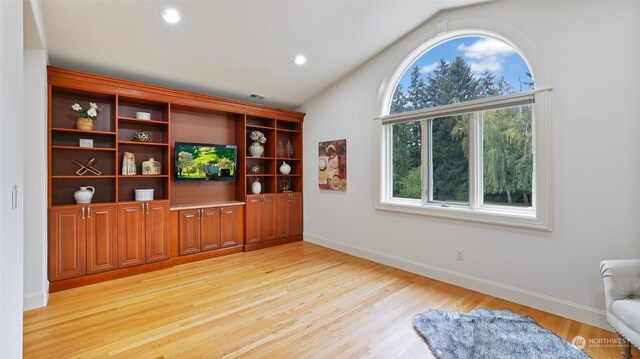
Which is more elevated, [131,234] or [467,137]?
[467,137]

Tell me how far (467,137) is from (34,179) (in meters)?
4.60

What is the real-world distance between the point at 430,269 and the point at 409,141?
1.71m

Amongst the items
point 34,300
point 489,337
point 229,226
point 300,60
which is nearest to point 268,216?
point 229,226

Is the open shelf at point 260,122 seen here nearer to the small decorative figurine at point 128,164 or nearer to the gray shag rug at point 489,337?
the small decorative figurine at point 128,164

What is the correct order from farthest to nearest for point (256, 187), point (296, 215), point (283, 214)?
point (296, 215)
point (283, 214)
point (256, 187)

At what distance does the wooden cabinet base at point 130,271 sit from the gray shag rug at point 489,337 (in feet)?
10.1

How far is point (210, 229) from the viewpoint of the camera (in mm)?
4402

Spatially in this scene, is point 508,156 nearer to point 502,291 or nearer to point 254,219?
point 502,291

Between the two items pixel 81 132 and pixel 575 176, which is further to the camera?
pixel 81 132

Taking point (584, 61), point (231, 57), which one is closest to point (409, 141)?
point (584, 61)

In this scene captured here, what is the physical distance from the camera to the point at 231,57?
3.75 meters

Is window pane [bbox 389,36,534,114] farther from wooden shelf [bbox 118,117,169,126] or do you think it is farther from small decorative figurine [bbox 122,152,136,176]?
small decorative figurine [bbox 122,152,136,176]

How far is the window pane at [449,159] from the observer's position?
347 centimetres

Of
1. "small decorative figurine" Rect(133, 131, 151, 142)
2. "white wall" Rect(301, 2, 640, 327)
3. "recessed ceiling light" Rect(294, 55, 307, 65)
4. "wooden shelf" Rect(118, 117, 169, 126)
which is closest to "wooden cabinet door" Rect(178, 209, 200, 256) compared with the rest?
"small decorative figurine" Rect(133, 131, 151, 142)
